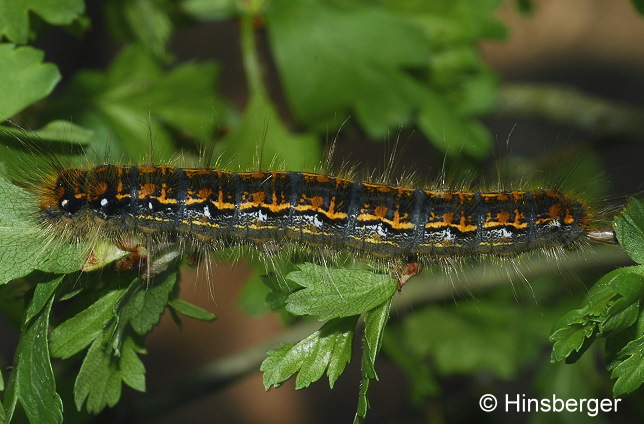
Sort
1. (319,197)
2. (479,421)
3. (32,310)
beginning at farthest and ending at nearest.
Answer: (479,421) < (319,197) < (32,310)

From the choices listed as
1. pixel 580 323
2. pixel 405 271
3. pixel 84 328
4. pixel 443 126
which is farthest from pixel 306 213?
pixel 443 126

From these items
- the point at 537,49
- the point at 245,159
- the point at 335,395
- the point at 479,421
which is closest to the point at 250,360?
the point at 245,159

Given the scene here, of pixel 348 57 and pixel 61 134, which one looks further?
pixel 348 57

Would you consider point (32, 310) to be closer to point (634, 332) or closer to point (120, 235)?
point (120, 235)

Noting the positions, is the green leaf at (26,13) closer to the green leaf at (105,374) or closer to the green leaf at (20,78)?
the green leaf at (20,78)

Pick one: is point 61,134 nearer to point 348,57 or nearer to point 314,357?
point 314,357

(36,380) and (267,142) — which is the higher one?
(36,380)

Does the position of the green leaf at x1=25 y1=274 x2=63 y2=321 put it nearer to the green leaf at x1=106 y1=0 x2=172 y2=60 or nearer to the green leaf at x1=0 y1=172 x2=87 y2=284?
the green leaf at x1=0 y1=172 x2=87 y2=284
